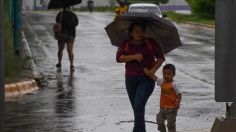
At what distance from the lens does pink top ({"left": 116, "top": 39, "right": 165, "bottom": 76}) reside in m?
9.32

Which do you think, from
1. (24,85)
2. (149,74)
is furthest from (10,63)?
(149,74)

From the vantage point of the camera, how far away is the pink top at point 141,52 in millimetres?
9320

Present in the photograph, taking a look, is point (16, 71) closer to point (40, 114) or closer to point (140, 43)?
point (40, 114)

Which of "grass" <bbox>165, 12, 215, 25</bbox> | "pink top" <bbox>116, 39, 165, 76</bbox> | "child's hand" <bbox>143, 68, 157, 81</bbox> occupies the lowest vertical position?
"grass" <bbox>165, 12, 215, 25</bbox>

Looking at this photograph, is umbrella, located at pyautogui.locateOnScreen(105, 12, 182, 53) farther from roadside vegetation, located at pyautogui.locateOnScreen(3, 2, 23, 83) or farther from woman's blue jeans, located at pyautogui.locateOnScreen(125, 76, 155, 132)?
roadside vegetation, located at pyautogui.locateOnScreen(3, 2, 23, 83)

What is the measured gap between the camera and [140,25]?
930cm

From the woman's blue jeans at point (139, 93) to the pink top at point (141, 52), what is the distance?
93 mm

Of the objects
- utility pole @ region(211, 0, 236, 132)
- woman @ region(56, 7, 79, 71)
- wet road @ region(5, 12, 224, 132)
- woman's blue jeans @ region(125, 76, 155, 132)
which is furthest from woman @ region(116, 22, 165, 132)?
woman @ region(56, 7, 79, 71)

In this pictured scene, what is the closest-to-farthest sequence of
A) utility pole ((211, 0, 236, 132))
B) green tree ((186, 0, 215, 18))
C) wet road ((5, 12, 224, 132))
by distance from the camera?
1. utility pole ((211, 0, 236, 132))
2. wet road ((5, 12, 224, 132))
3. green tree ((186, 0, 215, 18))

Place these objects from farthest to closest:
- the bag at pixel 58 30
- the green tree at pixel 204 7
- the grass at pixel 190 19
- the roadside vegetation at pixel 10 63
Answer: the green tree at pixel 204 7, the grass at pixel 190 19, the bag at pixel 58 30, the roadside vegetation at pixel 10 63

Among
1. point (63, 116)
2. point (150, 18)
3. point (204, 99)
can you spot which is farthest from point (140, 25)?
point (204, 99)

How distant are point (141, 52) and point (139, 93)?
519 millimetres

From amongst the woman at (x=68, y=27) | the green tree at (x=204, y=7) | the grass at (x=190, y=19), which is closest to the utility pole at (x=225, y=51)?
the woman at (x=68, y=27)

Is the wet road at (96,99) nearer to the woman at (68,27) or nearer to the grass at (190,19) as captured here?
the woman at (68,27)
